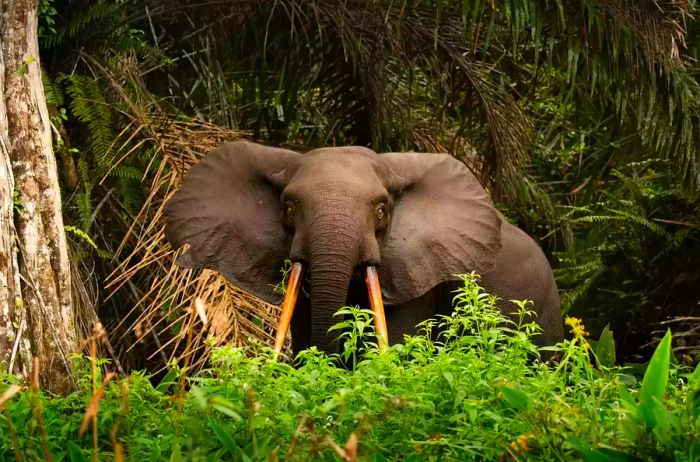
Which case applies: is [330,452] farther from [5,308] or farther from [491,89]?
[491,89]

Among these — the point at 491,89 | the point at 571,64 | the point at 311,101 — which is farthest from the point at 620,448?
the point at 311,101

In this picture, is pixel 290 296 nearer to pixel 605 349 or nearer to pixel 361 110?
pixel 605 349

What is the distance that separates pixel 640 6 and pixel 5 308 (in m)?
4.63

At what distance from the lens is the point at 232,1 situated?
32.1 feet

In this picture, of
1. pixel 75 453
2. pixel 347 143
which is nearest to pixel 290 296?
pixel 75 453

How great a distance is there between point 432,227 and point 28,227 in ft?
7.72

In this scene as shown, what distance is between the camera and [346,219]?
23.3 feet

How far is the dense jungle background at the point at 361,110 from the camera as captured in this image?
899 cm

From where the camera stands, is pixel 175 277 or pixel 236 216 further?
pixel 175 277

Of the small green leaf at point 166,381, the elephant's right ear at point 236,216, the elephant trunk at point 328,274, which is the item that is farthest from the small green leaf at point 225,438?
the elephant's right ear at point 236,216

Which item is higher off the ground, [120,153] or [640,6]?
[640,6]

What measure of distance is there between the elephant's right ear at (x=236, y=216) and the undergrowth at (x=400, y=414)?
2.61 meters

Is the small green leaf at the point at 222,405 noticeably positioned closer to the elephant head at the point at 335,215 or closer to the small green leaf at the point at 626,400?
the small green leaf at the point at 626,400

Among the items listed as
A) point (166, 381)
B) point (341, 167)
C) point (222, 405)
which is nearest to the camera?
point (222, 405)
